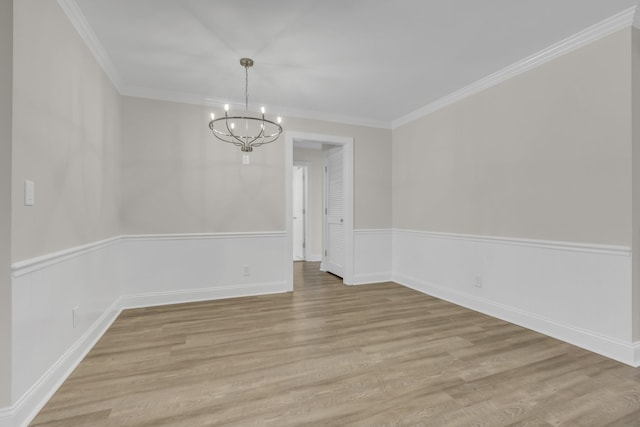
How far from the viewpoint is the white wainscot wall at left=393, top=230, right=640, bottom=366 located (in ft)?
7.45

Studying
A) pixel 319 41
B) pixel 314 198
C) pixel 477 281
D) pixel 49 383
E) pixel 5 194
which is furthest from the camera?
pixel 314 198

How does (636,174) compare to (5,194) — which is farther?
(636,174)

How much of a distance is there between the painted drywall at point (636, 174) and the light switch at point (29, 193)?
3911mm

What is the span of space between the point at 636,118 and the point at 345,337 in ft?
9.25

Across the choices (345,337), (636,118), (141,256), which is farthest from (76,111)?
(636,118)

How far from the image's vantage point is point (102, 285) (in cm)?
279

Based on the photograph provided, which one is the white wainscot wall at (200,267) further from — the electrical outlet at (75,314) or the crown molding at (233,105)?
the crown molding at (233,105)

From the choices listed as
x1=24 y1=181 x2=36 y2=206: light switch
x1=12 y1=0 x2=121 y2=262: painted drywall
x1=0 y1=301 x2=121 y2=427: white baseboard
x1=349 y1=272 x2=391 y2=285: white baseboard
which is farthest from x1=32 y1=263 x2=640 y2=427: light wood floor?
x1=349 y1=272 x2=391 y2=285: white baseboard

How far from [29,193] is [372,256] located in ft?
13.2

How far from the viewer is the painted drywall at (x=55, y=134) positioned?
5.06 ft

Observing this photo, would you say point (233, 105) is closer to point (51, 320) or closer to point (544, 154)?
point (51, 320)

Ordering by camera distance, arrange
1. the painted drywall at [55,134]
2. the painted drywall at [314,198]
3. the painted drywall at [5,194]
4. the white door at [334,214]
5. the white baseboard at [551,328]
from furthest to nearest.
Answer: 1. the painted drywall at [314,198]
2. the white door at [334,214]
3. the white baseboard at [551,328]
4. the painted drywall at [55,134]
5. the painted drywall at [5,194]

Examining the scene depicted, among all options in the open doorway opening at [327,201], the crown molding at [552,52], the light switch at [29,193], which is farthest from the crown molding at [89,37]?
the crown molding at [552,52]

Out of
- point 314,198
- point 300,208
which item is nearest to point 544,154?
point 314,198
